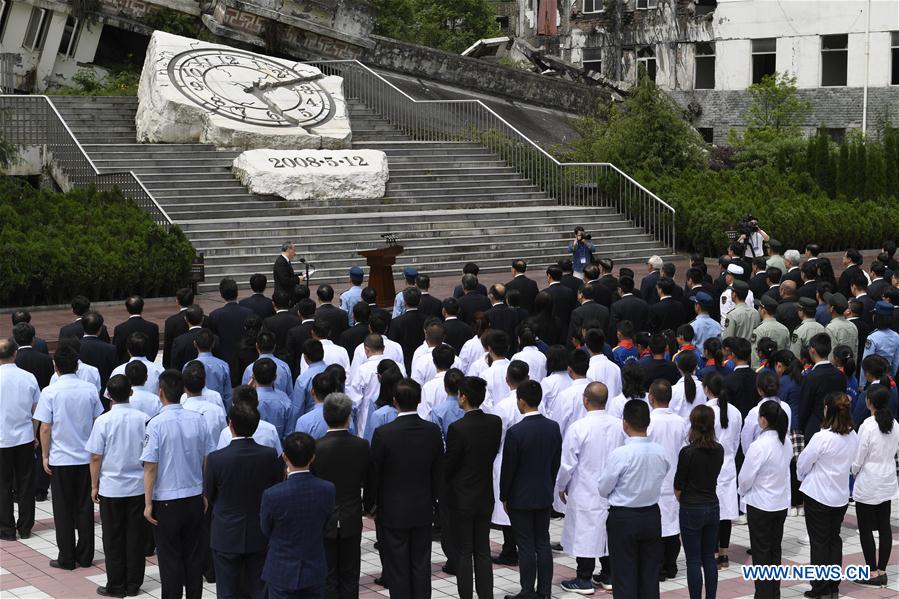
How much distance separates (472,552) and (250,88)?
2110 cm

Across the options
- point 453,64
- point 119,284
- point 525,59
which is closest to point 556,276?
point 119,284

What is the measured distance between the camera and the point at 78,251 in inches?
795

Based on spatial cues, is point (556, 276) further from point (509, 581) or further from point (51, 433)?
point (51, 433)

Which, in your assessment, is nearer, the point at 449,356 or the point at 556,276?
the point at 449,356

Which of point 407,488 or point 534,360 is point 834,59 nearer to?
point 534,360

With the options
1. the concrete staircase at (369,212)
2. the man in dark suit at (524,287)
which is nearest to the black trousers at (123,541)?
the man in dark suit at (524,287)

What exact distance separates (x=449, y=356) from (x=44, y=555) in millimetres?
3457

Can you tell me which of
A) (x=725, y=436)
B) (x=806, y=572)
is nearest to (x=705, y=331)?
(x=725, y=436)

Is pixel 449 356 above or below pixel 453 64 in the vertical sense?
below

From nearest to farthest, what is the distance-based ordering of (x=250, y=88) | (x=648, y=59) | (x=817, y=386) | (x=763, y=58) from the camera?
(x=817, y=386)
(x=250, y=88)
(x=763, y=58)
(x=648, y=59)

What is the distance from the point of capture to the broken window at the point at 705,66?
133ft

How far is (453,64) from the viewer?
34.9 metres

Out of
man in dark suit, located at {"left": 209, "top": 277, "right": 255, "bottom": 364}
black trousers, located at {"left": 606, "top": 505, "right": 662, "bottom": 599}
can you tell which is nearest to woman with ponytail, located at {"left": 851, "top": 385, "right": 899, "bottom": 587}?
black trousers, located at {"left": 606, "top": 505, "right": 662, "bottom": 599}

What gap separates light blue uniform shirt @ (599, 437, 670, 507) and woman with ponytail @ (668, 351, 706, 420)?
187 cm
